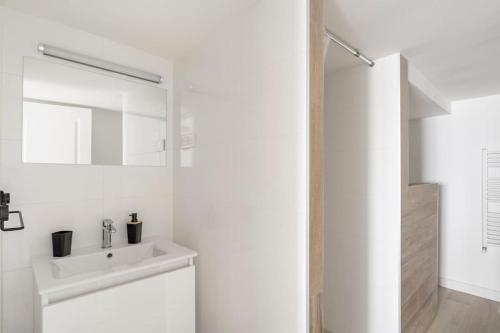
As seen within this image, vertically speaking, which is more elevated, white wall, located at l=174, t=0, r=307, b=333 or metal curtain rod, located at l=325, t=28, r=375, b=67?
metal curtain rod, located at l=325, t=28, r=375, b=67

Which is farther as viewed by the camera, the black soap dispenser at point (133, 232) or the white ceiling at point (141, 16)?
the black soap dispenser at point (133, 232)

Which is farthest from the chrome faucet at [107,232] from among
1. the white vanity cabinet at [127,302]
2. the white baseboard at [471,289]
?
the white baseboard at [471,289]

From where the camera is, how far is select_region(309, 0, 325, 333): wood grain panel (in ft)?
3.67

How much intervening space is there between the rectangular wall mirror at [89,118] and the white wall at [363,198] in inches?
54.9

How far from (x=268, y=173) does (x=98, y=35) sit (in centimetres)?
142

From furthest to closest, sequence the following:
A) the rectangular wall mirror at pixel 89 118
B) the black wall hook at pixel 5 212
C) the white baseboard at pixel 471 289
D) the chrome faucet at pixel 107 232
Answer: the white baseboard at pixel 471 289 < the chrome faucet at pixel 107 232 < the rectangular wall mirror at pixel 89 118 < the black wall hook at pixel 5 212

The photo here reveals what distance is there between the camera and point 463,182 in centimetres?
300

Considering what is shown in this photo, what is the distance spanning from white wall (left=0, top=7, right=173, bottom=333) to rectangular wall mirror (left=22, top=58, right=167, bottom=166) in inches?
2.0

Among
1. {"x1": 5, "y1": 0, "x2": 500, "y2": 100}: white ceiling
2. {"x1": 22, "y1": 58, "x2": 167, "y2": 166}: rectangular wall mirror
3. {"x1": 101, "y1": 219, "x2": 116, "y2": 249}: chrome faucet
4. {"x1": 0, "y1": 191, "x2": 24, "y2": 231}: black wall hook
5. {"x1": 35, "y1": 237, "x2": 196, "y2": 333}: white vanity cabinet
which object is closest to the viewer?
{"x1": 35, "y1": 237, "x2": 196, "y2": 333}: white vanity cabinet

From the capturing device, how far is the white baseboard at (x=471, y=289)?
9.16ft

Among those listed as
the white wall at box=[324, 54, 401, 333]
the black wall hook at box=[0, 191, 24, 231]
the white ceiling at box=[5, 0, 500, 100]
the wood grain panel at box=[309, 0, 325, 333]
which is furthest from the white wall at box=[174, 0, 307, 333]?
the white wall at box=[324, 54, 401, 333]

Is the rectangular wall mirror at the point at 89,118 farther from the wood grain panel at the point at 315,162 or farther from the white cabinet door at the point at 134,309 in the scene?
the wood grain panel at the point at 315,162

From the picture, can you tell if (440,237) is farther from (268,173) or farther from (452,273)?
(268,173)

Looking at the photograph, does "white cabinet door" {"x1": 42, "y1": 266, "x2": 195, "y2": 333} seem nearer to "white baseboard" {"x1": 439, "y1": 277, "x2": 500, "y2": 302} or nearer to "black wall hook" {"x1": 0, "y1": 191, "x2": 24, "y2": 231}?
"black wall hook" {"x1": 0, "y1": 191, "x2": 24, "y2": 231}
